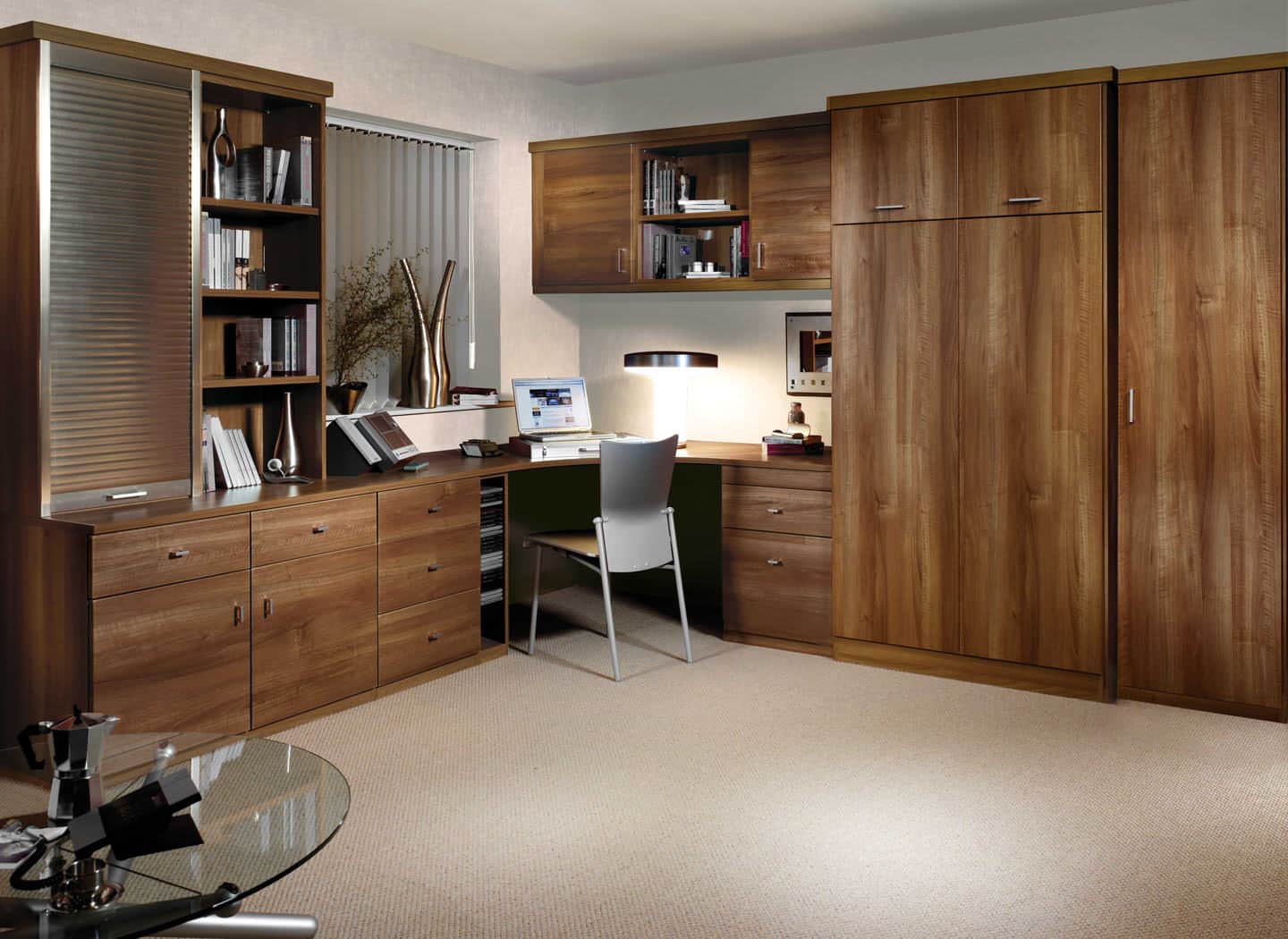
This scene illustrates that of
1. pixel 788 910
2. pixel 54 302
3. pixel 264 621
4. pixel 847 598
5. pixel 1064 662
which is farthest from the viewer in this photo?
pixel 847 598

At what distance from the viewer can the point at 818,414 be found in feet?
17.8

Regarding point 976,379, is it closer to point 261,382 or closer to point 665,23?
point 665,23

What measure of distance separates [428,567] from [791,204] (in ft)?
6.97

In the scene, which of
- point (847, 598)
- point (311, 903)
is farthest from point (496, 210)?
point (311, 903)

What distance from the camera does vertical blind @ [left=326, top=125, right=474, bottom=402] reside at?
16.4 ft

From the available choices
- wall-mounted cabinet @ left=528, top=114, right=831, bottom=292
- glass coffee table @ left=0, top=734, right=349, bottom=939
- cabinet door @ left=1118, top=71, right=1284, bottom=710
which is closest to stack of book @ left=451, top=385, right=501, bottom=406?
wall-mounted cabinet @ left=528, top=114, right=831, bottom=292

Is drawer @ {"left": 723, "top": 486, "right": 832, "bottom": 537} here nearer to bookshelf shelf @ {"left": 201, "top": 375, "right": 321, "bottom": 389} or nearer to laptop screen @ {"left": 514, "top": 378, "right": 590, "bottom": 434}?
laptop screen @ {"left": 514, "top": 378, "right": 590, "bottom": 434}

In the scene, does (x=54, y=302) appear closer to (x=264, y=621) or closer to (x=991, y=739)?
(x=264, y=621)

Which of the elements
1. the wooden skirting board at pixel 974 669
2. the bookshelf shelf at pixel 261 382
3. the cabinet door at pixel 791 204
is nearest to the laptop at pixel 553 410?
the cabinet door at pixel 791 204

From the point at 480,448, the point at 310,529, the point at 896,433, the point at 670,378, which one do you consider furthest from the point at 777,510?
the point at 310,529

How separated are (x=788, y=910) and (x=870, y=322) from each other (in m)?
2.48

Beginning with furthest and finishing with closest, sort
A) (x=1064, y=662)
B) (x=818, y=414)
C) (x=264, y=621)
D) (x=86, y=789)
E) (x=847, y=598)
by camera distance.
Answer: (x=818, y=414) → (x=847, y=598) → (x=1064, y=662) → (x=264, y=621) → (x=86, y=789)

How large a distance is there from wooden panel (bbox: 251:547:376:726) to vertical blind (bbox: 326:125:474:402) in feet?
4.43

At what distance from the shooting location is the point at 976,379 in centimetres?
437
